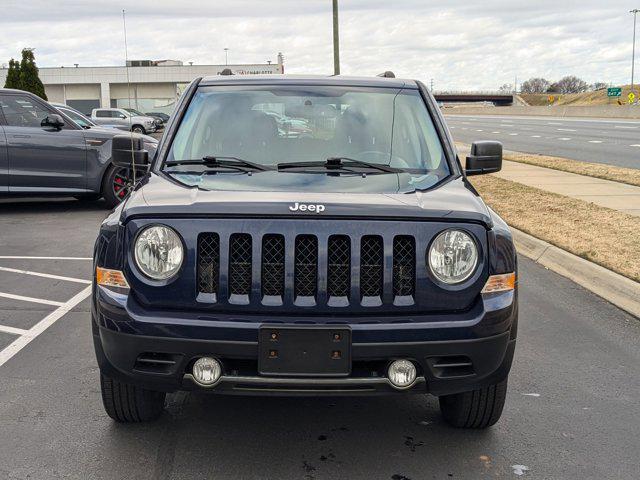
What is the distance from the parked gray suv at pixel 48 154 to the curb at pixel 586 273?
613 cm

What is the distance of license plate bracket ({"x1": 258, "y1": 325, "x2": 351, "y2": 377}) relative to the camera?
337 cm

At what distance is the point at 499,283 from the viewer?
3617 millimetres

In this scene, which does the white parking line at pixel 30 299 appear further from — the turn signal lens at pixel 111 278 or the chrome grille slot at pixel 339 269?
the chrome grille slot at pixel 339 269

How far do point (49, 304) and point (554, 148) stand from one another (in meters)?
21.6

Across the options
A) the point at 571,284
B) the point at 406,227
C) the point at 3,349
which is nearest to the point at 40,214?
the point at 3,349

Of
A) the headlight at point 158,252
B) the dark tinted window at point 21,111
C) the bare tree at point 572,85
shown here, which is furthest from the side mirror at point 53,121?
the bare tree at point 572,85

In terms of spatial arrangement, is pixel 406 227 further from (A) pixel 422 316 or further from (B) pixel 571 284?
(B) pixel 571 284

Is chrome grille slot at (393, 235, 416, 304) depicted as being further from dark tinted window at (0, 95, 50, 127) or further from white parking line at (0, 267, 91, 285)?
dark tinted window at (0, 95, 50, 127)

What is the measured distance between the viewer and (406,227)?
3.52 metres

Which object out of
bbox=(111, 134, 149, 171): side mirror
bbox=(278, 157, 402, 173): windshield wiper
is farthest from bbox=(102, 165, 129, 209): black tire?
bbox=(278, 157, 402, 173): windshield wiper

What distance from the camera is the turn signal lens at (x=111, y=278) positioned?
355 cm

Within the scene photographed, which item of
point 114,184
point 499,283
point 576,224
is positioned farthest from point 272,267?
point 114,184

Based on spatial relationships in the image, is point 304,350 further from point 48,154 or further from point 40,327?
point 48,154

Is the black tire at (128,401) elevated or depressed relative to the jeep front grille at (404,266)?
depressed
